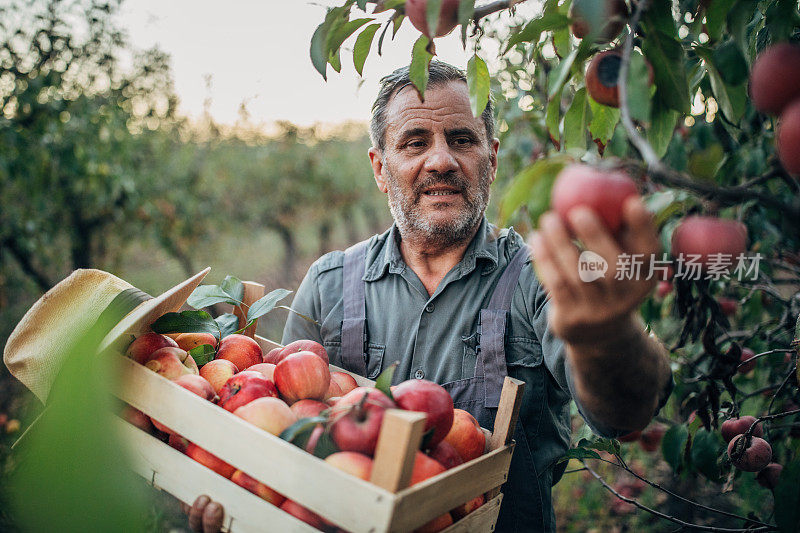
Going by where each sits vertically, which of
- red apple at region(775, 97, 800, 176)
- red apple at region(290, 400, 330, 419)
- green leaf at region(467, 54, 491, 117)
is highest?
green leaf at region(467, 54, 491, 117)

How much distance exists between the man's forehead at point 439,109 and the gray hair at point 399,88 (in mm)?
36

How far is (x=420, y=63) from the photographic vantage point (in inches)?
42.0

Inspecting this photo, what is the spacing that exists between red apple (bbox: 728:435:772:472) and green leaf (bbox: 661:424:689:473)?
0.36 meters

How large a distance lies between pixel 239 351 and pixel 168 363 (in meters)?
0.24

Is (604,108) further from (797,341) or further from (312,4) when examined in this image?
(797,341)

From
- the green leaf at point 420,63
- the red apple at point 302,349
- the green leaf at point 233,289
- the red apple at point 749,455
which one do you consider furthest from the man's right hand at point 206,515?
the red apple at point 749,455

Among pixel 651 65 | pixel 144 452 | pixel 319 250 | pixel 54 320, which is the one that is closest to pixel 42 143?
pixel 54 320

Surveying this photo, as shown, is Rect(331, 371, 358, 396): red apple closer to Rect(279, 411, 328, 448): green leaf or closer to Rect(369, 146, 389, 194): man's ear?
Rect(279, 411, 328, 448): green leaf

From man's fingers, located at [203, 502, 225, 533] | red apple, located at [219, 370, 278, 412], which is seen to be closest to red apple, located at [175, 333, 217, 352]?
red apple, located at [219, 370, 278, 412]

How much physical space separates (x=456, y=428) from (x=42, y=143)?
4.09 m

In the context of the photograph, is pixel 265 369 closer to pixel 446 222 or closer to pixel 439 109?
pixel 446 222

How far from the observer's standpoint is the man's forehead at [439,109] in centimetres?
187

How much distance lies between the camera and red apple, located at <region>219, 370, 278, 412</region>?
3.76 feet

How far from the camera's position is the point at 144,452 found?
47.2 inches
